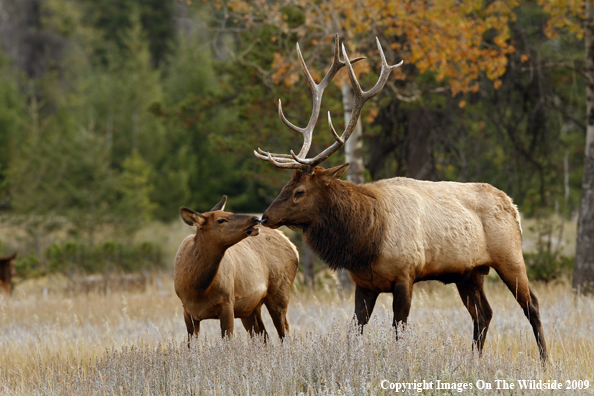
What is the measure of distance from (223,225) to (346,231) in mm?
1036

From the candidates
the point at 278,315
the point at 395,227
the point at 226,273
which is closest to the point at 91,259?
the point at 278,315

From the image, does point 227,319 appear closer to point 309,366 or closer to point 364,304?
point 364,304

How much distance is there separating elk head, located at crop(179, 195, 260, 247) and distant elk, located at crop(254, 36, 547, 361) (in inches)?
6.2

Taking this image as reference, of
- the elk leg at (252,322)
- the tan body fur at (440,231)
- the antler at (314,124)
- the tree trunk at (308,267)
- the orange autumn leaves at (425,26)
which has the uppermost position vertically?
the orange autumn leaves at (425,26)

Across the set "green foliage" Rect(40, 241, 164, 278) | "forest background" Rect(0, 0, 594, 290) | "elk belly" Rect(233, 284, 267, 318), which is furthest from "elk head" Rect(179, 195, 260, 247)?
"green foliage" Rect(40, 241, 164, 278)

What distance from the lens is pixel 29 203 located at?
18625 mm

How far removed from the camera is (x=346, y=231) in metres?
5.56

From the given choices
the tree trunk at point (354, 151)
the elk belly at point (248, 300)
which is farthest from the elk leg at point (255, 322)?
the tree trunk at point (354, 151)

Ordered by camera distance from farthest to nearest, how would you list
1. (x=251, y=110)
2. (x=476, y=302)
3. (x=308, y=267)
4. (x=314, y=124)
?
(x=308, y=267), (x=251, y=110), (x=476, y=302), (x=314, y=124)

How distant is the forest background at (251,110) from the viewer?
10312 millimetres

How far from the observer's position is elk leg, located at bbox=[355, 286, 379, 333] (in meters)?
5.68

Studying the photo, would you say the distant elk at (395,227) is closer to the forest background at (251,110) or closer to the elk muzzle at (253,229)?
the elk muzzle at (253,229)


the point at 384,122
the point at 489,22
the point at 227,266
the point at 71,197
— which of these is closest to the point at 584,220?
the point at 489,22

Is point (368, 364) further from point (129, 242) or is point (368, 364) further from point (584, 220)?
point (129, 242)
